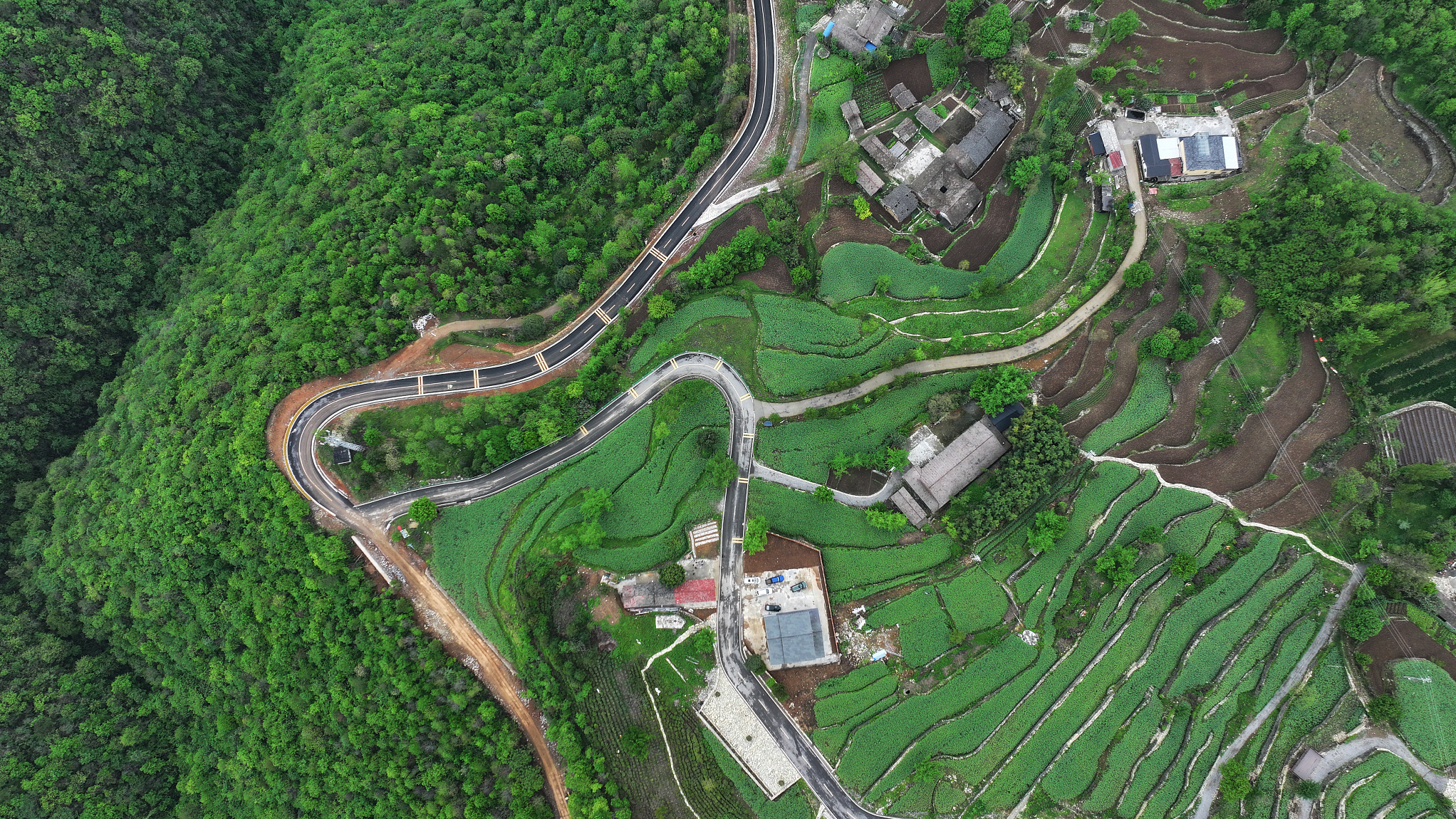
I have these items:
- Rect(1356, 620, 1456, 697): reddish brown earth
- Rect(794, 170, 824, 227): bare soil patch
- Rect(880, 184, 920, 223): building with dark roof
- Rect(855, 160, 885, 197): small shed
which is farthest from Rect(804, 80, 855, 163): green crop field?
Rect(1356, 620, 1456, 697): reddish brown earth

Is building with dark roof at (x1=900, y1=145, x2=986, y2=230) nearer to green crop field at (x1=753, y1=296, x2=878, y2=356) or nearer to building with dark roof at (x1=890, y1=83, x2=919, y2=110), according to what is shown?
building with dark roof at (x1=890, y1=83, x2=919, y2=110)

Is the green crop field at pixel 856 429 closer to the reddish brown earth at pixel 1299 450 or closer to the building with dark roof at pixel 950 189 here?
the building with dark roof at pixel 950 189

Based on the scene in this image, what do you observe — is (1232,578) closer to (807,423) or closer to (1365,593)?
(1365,593)

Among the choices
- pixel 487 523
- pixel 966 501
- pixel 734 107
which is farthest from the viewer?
pixel 734 107

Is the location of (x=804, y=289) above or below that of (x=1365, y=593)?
above

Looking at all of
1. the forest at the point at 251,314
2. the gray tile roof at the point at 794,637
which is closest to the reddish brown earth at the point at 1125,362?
the gray tile roof at the point at 794,637

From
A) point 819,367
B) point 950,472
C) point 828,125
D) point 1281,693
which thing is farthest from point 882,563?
point 828,125

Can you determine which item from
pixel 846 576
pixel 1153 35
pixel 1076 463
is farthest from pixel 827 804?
pixel 1153 35
